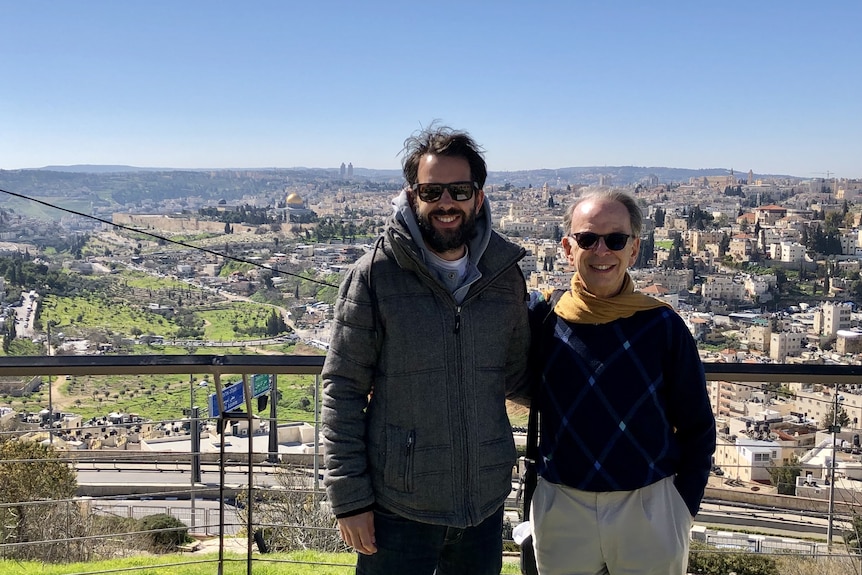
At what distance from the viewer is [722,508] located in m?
12.8

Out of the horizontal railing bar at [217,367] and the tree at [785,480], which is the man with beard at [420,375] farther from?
the tree at [785,480]

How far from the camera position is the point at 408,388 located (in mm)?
1425

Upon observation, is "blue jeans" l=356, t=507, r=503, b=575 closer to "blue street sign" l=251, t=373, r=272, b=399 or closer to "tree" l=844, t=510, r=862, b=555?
"blue street sign" l=251, t=373, r=272, b=399

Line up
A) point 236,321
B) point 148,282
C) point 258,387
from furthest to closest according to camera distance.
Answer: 1. point 148,282
2. point 236,321
3. point 258,387

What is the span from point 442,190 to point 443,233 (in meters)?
0.08

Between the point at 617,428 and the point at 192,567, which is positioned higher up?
the point at 617,428

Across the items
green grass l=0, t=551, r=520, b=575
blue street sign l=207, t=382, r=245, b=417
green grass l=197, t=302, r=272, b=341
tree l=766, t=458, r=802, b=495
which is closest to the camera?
blue street sign l=207, t=382, r=245, b=417

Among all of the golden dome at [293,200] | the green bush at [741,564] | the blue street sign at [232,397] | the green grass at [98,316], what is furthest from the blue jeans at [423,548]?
the golden dome at [293,200]

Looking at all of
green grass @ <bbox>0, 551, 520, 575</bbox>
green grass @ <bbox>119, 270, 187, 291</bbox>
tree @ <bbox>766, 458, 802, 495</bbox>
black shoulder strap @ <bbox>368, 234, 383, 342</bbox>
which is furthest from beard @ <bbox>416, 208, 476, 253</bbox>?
green grass @ <bbox>119, 270, 187, 291</bbox>

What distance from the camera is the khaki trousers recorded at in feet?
4.53

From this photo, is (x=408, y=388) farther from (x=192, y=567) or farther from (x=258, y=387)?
(x=192, y=567)

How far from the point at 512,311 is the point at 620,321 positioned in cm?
21

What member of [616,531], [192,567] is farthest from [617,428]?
[192,567]

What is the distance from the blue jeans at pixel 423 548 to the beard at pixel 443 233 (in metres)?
0.53
